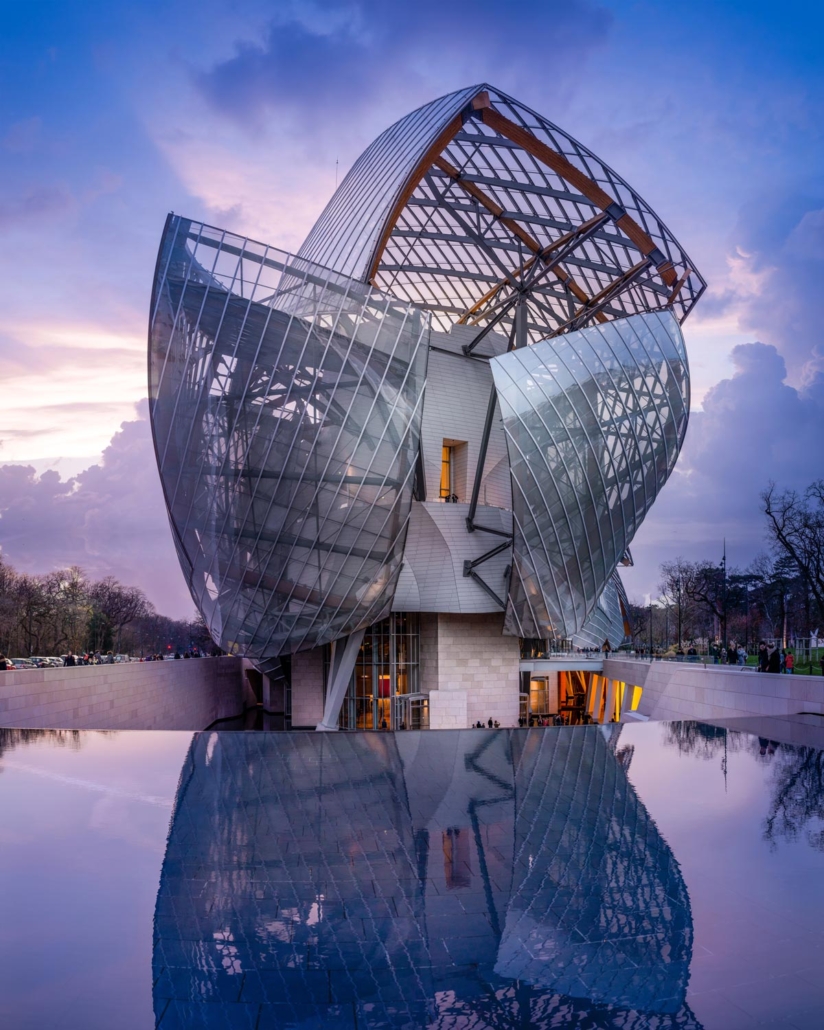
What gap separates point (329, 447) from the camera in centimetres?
2425

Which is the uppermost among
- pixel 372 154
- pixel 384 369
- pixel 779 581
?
pixel 372 154

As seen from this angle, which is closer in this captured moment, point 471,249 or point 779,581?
point 471,249

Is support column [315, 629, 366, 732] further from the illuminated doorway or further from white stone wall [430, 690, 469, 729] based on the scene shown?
white stone wall [430, 690, 469, 729]

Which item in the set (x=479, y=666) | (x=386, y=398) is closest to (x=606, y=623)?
(x=479, y=666)

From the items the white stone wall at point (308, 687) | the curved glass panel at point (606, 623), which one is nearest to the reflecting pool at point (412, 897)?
the white stone wall at point (308, 687)

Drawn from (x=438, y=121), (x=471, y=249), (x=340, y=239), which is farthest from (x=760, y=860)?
(x=471, y=249)

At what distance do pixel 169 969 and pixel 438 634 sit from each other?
1120 inches

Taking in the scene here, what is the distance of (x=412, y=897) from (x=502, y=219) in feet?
102

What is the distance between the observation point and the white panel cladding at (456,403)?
1389 inches

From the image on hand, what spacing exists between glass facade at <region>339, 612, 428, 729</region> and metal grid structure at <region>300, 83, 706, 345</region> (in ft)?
46.4

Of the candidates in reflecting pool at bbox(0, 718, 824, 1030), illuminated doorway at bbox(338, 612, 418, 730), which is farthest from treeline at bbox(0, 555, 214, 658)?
reflecting pool at bbox(0, 718, 824, 1030)

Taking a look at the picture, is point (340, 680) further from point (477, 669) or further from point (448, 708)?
point (477, 669)

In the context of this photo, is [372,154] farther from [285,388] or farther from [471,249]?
[285,388]

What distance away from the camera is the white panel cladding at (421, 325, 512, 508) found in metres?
35.3
